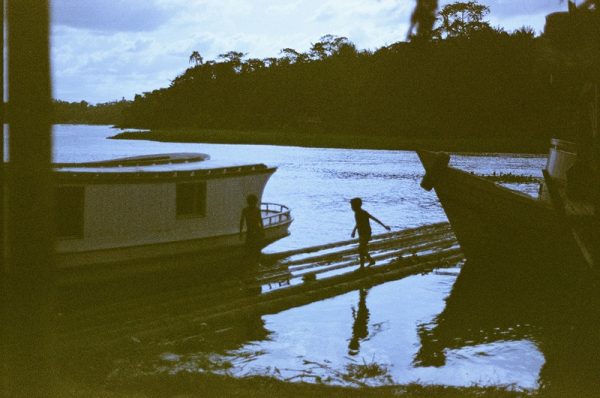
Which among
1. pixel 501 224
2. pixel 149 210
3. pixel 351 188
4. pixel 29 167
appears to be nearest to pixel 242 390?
pixel 29 167

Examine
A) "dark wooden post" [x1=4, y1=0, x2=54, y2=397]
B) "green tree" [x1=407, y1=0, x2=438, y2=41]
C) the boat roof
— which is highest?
"green tree" [x1=407, y1=0, x2=438, y2=41]

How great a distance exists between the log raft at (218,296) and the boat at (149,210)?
0.69 m

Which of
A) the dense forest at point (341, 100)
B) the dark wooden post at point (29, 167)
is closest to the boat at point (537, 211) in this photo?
the dark wooden post at point (29, 167)

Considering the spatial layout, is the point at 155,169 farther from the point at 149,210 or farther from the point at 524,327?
the point at 524,327

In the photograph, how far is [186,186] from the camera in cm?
1552

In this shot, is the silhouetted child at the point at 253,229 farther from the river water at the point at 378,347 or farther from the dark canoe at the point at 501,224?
the dark canoe at the point at 501,224

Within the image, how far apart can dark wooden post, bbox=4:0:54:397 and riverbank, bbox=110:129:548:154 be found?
252 ft

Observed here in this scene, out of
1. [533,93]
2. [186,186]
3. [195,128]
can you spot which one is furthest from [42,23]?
[195,128]

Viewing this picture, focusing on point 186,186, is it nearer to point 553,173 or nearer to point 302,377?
point 302,377

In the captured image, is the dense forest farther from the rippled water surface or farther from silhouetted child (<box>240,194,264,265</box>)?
silhouetted child (<box>240,194,264,265</box>)

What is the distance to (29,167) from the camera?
7.70ft

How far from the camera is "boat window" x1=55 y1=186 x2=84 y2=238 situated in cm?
1341

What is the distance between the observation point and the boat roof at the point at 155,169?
1370 cm

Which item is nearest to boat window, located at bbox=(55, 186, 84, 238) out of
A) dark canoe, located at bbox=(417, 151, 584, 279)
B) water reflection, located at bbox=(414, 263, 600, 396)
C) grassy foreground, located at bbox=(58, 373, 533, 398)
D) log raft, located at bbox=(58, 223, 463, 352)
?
log raft, located at bbox=(58, 223, 463, 352)
